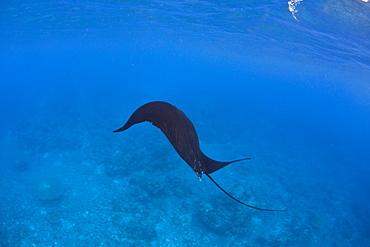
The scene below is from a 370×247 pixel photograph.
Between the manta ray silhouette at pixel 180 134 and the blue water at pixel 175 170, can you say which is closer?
the manta ray silhouette at pixel 180 134

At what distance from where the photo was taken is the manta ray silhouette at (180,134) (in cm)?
251

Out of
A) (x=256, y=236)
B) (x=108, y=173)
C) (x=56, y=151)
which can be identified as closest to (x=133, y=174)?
(x=108, y=173)

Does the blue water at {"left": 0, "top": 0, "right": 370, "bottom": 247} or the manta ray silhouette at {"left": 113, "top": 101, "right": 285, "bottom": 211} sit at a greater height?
the manta ray silhouette at {"left": 113, "top": 101, "right": 285, "bottom": 211}

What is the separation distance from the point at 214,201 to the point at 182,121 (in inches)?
360

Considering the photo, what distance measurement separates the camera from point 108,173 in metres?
12.3

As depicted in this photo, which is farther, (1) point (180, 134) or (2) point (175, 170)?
(2) point (175, 170)

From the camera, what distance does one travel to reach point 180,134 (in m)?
2.55

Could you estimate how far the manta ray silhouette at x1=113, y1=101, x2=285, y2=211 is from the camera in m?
2.51

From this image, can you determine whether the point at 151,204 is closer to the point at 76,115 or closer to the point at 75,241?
the point at 75,241

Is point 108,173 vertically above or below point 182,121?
below

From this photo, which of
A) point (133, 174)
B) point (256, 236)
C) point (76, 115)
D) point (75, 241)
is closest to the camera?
point (75, 241)

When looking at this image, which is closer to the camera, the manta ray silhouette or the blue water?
the manta ray silhouette

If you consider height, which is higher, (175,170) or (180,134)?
(180,134)

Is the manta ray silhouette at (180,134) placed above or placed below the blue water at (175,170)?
above
